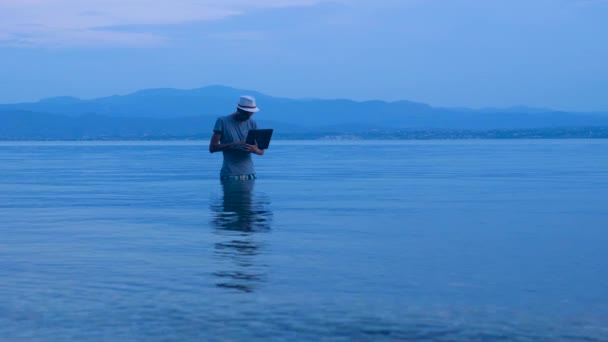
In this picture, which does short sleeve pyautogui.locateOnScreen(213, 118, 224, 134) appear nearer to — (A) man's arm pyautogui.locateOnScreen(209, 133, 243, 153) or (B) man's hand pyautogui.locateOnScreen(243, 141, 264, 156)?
(A) man's arm pyautogui.locateOnScreen(209, 133, 243, 153)

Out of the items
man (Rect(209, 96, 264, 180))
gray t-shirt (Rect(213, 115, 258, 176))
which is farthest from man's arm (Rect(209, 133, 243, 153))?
gray t-shirt (Rect(213, 115, 258, 176))

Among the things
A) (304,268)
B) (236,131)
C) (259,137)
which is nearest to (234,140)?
(236,131)

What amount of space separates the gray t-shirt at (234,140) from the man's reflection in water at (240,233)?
0.94ft

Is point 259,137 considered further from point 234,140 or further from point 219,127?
point 219,127

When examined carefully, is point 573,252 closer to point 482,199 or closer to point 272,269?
point 272,269

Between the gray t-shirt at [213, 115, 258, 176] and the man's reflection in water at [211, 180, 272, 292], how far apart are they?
285 mm

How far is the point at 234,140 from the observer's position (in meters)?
18.0

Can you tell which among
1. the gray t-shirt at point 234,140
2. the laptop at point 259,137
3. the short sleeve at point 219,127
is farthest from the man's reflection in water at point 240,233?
the short sleeve at point 219,127

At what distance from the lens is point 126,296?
7.92m

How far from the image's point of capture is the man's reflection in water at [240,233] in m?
8.80

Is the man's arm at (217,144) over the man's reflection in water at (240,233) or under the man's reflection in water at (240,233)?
over

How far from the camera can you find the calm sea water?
6.88m

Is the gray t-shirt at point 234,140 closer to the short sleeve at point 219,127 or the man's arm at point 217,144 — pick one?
the short sleeve at point 219,127

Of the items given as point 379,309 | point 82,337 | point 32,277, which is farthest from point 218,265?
point 82,337
